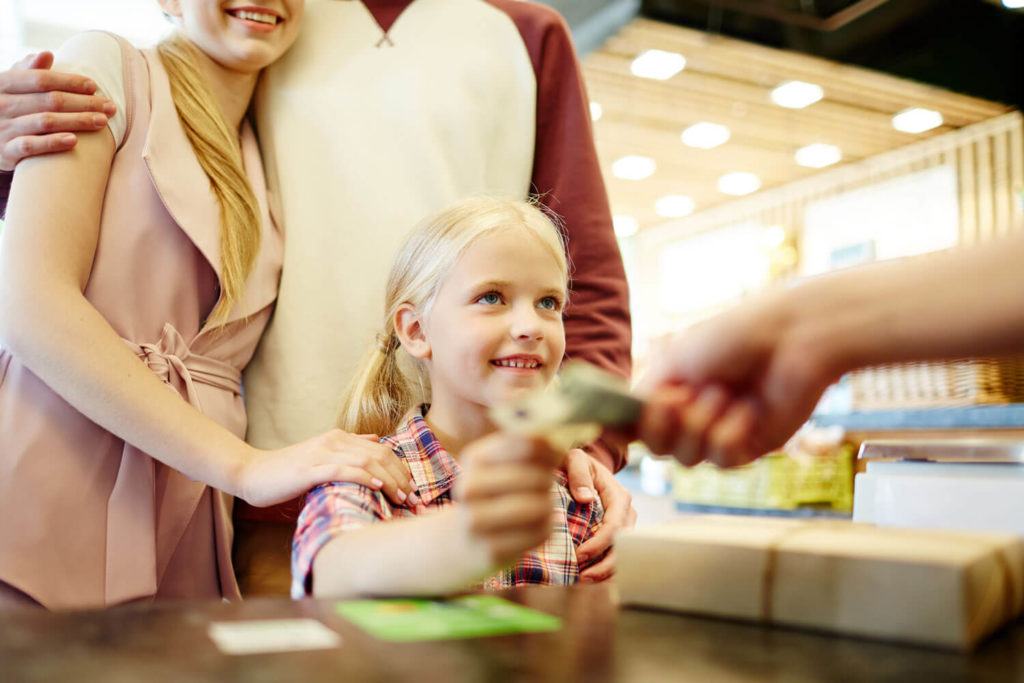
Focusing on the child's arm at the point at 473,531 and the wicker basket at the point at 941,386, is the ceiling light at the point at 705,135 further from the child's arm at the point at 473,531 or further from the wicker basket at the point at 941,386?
the child's arm at the point at 473,531

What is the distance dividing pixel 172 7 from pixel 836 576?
134 centimetres

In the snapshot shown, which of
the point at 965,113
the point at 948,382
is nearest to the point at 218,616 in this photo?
the point at 948,382

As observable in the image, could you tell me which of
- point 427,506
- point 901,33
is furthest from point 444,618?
point 901,33

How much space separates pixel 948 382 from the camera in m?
2.97

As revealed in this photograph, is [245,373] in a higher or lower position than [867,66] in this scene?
lower

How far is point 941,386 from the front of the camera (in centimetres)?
305

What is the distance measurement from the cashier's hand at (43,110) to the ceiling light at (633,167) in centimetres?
655

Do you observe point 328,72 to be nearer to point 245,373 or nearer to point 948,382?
point 245,373

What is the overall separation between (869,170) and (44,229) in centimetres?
799

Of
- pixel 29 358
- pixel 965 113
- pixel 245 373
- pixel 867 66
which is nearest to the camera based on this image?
pixel 29 358

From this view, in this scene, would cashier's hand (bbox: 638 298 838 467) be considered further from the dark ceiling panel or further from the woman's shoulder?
the dark ceiling panel

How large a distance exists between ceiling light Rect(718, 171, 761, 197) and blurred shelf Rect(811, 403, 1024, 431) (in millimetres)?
5098

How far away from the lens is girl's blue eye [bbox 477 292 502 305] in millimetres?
1278

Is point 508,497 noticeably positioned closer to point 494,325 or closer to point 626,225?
point 494,325
